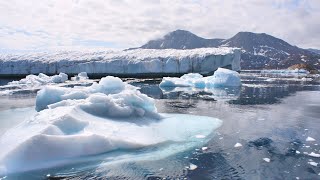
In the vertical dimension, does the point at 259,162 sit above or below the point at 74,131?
below

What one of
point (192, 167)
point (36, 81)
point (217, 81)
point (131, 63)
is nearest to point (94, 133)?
point (192, 167)

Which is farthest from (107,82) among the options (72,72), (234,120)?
(72,72)

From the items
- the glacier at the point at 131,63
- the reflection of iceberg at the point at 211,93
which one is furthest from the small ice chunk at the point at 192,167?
the glacier at the point at 131,63

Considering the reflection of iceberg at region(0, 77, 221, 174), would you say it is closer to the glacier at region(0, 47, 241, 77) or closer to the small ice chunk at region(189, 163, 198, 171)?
the small ice chunk at region(189, 163, 198, 171)

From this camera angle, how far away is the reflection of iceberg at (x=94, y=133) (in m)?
6.03

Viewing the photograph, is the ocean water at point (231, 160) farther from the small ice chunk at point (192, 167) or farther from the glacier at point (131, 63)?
the glacier at point (131, 63)

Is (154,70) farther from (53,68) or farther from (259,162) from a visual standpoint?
(259,162)

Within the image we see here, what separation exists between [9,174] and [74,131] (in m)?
1.76

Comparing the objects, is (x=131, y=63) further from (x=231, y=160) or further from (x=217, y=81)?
(x=231, y=160)

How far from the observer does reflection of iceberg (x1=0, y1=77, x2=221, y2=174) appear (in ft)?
19.8

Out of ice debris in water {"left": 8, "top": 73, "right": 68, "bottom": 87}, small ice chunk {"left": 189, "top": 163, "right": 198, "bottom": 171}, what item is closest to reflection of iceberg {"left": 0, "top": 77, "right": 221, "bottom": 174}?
small ice chunk {"left": 189, "top": 163, "right": 198, "bottom": 171}

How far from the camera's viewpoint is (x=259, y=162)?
6.46m

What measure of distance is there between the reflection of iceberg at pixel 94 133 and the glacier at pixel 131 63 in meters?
30.7

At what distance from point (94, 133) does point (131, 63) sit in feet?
116
